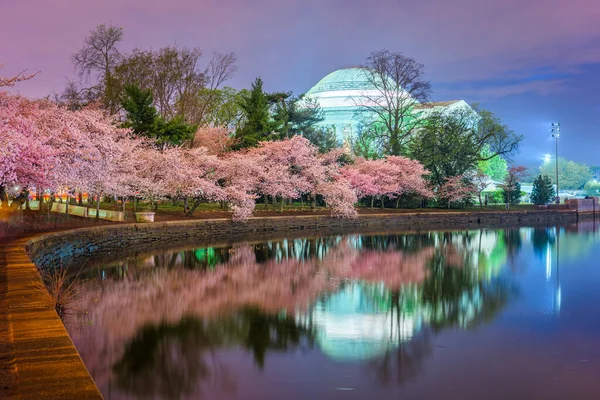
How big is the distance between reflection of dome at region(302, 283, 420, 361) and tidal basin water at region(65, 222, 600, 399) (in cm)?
4

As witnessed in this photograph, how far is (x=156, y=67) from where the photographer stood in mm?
51469

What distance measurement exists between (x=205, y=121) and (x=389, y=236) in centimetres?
3195

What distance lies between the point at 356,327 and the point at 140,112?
29.6m

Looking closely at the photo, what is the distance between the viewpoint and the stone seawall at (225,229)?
25047 millimetres

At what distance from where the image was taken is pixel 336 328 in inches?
553

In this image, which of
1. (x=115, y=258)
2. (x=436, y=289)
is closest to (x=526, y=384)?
(x=436, y=289)

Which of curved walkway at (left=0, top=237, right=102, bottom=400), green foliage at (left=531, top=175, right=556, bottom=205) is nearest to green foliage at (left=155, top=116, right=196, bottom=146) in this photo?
curved walkway at (left=0, top=237, right=102, bottom=400)

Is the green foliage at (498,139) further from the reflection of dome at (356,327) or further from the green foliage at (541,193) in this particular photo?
the reflection of dome at (356,327)

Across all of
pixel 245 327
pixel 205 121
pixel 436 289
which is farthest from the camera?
pixel 205 121

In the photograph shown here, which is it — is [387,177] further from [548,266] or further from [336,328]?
[336,328]

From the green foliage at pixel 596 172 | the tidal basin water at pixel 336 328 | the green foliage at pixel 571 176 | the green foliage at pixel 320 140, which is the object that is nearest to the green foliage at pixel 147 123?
the tidal basin water at pixel 336 328

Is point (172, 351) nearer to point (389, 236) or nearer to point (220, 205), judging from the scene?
point (389, 236)

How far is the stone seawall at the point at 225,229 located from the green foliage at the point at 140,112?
7.75 meters

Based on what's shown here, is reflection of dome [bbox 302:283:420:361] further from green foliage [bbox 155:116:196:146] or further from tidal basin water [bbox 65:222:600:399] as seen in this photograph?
green foliage [bbox 155:116:196:146]
